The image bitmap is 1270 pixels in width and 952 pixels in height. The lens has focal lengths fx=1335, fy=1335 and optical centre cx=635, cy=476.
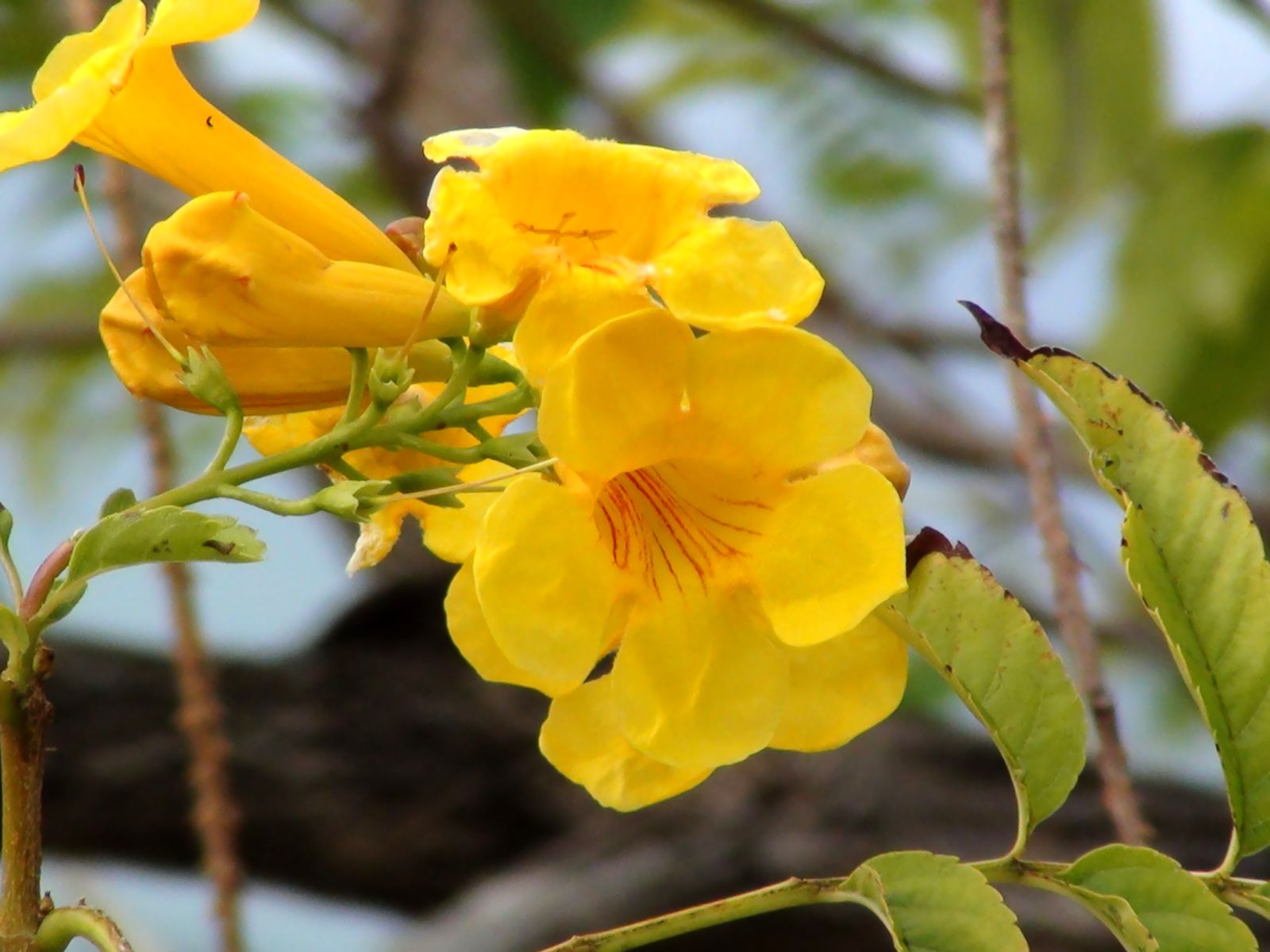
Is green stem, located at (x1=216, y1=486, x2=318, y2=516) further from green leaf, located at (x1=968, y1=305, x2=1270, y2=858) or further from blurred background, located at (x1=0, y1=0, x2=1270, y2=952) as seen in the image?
blurred background, located at (x1=0, y1=0, x2=1270, y2=952)

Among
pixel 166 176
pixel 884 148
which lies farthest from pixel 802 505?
pixel 884 148

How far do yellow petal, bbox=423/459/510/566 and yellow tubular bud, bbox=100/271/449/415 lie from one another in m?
Answer: 0.05

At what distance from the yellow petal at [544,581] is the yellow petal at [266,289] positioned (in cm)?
8

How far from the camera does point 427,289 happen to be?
0.43 meters

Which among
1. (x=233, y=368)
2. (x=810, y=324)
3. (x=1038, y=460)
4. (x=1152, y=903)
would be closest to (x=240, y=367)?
(x=233, y=368)

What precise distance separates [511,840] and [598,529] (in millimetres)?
1717

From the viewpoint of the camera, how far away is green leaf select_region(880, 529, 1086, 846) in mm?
407

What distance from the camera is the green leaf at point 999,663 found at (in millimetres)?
407

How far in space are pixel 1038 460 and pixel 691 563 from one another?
0.32 metres

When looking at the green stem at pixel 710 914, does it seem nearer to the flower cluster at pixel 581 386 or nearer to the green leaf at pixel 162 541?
the flower cluster at pixel 581 386

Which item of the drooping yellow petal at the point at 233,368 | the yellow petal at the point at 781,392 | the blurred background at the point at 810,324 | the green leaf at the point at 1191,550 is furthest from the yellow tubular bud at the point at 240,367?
the blurred background at the point at 810,324

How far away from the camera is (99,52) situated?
0.42 m

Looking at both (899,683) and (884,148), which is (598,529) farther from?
(884,148)

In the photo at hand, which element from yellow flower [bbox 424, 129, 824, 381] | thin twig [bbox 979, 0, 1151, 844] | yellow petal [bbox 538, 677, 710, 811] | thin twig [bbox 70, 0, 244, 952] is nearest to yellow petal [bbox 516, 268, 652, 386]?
yellow flower [bbox 424, 129, 824, 381]
